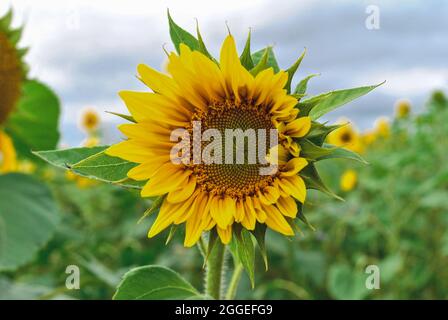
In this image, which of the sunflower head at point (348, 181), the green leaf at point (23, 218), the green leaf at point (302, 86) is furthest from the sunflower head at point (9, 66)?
the sunflower head at point (348, 181)

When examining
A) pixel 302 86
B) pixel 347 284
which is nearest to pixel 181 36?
pixel 302 86

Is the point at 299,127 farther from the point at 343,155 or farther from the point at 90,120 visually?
the point at 90,120

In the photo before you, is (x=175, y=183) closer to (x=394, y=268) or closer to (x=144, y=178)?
(x=144, y=178)

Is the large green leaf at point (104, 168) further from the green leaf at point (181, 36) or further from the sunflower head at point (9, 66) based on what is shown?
the sunflower head at point (9, 66)

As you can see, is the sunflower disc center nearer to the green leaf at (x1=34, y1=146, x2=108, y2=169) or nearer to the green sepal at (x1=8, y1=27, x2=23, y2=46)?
the green leaf at (x1=34, y1=146, x2=108, y2=169)
